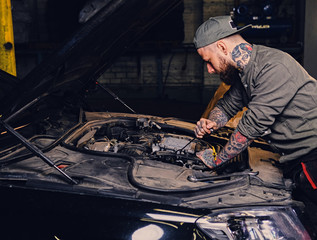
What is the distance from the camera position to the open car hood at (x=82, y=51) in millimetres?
1579

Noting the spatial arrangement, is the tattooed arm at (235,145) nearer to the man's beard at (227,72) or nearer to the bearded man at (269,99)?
the bearded man at (269,99)

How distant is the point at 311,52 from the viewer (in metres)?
6.66

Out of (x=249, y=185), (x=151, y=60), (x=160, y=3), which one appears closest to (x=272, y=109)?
(x=249, y=185)

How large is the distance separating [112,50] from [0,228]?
1.19 metres

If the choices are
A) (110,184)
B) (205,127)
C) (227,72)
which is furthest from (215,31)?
(110,184)

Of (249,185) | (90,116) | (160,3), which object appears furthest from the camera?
(90,116)

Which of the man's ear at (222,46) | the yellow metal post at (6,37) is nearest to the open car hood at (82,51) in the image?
the man's ear at (222,46)

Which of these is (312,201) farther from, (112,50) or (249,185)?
(112,50)

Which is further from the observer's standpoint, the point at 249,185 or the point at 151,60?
the point at 151,60

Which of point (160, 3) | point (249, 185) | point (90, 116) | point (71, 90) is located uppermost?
point (160, 3)

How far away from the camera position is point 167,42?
26.3ft

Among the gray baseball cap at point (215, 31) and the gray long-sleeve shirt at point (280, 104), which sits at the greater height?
the gray baseball cap at point (215, 31)

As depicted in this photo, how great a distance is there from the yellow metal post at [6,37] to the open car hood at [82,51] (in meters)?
2.59

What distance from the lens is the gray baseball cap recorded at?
1.91m
